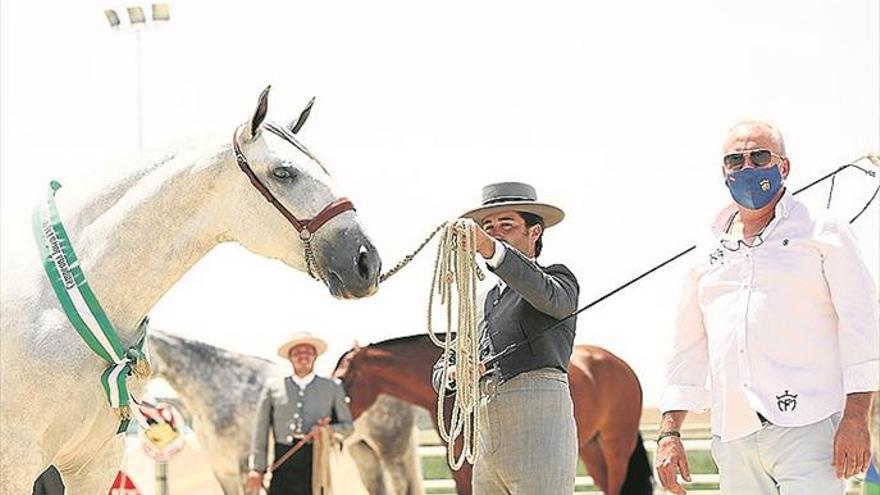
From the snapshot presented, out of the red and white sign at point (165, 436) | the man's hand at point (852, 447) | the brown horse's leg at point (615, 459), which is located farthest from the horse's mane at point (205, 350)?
the man's hand at point (852, 447)

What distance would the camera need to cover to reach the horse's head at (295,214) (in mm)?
3625

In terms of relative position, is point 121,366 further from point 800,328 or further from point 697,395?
point 800,328

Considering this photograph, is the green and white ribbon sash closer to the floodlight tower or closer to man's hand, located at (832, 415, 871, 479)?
man's hand, located at (832, 415, 871, 479)

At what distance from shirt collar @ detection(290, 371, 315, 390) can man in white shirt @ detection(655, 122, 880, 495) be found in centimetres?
555

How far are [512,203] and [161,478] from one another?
6.47 meters

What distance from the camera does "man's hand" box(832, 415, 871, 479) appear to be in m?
3.19

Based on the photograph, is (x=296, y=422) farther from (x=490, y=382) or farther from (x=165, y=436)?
(x=490, y=382)

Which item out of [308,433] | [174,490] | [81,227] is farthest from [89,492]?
[174,490]

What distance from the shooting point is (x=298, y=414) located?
29.3 ft

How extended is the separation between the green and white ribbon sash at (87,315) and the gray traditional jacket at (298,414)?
5.15m

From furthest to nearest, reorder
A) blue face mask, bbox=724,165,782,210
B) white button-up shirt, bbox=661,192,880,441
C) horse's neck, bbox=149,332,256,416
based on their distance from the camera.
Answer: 1. horse's neck, bbox=149,332,256,416
2. blue face mask, bbox=724,165,782,210
3. white button-up shirt, bbox=661,192,880,441

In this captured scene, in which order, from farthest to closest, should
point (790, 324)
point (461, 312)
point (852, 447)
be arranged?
point (461, 312)
point (790, 324)
point (852, 447)

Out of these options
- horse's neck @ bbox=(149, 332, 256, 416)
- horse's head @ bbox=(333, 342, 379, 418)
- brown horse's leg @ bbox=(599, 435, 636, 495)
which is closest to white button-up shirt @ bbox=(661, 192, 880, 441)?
brown horse's leg @ bbox=(599, 435, 636, 495)

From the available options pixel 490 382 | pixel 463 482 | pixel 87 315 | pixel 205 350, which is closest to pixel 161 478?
pixel 205 350
